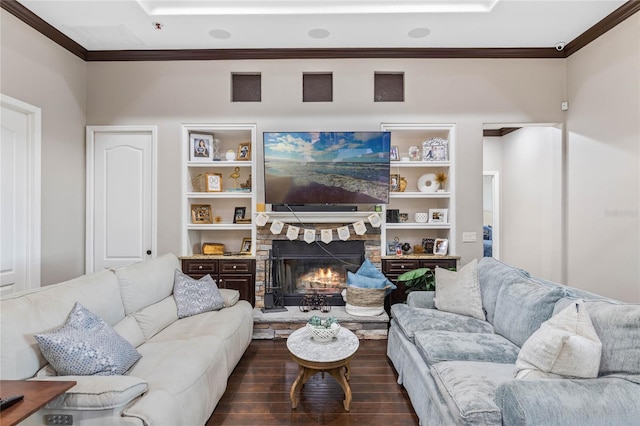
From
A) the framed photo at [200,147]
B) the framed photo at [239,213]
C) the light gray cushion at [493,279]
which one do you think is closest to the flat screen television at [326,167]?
the framed photo at [239,213]

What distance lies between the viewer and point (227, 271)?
3.99m

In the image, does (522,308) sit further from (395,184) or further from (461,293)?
(395,184)

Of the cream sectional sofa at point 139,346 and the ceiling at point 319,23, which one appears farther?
the ceiling at point 319,23

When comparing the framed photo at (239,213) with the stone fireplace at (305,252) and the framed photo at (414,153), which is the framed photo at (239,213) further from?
the framed photo at (414,153)

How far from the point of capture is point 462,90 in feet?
13.3

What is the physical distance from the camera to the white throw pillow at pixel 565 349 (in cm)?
150

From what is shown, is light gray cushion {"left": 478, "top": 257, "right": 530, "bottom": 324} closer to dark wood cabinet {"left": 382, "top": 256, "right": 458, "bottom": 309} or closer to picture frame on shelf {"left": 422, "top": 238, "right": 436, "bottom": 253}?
dark wood cabinet {"left": 382, "top": 256, "right": 458, "bottom": 309}

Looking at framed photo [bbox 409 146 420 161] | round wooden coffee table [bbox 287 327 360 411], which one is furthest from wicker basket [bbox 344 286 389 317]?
framed photo [bbox 409 146 420 161]

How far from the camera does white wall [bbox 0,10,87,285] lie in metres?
3.09

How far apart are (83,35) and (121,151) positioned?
4.28ft

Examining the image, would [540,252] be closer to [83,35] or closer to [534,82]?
[534,82]

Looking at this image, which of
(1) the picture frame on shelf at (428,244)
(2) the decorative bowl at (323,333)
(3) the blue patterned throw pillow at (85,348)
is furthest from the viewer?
(1) the picture frame on shelf at (428,244)

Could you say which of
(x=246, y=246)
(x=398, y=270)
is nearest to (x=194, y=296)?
(x=246, y=246)

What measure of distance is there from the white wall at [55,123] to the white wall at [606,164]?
581 cm
